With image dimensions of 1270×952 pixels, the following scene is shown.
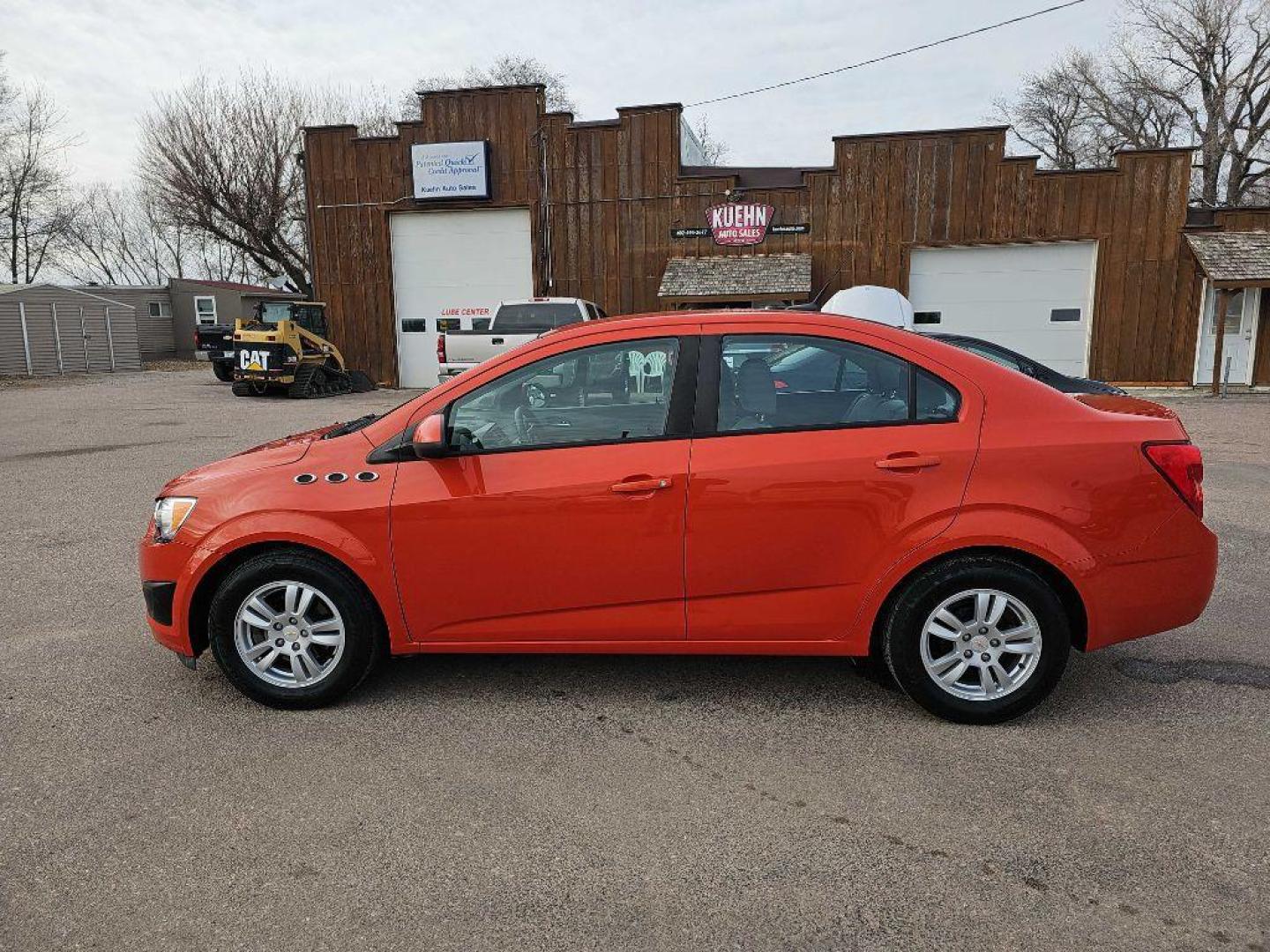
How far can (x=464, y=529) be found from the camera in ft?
11.5

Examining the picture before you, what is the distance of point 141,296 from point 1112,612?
48.9 meters

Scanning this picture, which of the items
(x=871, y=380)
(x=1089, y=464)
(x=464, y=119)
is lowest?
(x=1089, y=464)

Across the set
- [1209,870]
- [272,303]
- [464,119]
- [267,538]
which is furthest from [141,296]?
[1209,870]

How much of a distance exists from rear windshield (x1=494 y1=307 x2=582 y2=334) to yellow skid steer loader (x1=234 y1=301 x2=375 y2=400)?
7.02 m

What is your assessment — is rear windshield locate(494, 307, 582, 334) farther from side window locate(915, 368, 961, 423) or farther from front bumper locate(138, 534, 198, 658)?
side window locate(915, 368, 961, 423)

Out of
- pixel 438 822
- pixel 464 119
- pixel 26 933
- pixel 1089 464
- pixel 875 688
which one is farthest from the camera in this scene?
pixel 464 119

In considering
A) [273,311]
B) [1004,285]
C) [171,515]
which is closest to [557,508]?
[171,515]

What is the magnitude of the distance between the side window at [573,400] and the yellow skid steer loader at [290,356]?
18.2 meters

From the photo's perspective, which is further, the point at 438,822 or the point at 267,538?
the point at 267,538

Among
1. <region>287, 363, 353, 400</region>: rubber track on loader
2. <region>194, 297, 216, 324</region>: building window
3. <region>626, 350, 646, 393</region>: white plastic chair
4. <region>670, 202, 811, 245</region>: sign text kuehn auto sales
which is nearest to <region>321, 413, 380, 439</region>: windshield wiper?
<region>626, 350, 646, 393</region>: white plastic chair

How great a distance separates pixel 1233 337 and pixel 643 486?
2114 centimetres

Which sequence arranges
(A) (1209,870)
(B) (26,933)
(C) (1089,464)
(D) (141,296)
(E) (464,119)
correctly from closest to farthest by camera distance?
1. (B) (26,933)
2. (A) (1209,870)
3. (C) (1089,464)
4. (E) (464,119)
5. (D) (141,296)

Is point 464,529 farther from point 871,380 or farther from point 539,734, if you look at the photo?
point 871,380

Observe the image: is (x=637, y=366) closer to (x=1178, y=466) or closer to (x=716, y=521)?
(x=716, y=521)
